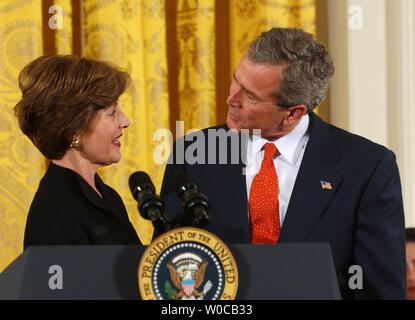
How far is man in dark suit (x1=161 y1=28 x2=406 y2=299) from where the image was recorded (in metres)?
1.39

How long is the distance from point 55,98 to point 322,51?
24.0 inches

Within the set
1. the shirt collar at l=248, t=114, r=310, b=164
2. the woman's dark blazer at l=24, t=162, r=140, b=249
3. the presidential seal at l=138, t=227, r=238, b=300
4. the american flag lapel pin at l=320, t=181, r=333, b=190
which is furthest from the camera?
the shirt collar at l=248, t=114, r=310, b=164

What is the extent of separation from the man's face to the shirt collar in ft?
0.07

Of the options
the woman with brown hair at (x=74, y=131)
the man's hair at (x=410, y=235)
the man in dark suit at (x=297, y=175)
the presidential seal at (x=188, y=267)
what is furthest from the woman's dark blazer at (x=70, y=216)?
the man's hair at (x=410, y=235)

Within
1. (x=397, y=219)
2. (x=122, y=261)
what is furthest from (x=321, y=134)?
(x=122, y=261)

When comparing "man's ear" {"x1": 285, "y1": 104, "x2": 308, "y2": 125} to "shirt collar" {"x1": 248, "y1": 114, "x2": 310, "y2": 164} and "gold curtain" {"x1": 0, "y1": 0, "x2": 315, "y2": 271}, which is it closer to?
"shirt collar" {"x1": 248, "y1": 114, "x2": 310, "y2": 164}

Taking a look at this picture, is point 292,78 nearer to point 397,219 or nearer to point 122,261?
point 397,219

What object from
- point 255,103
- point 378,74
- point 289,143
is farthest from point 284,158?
point 378,74

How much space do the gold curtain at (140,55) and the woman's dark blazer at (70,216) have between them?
697mm

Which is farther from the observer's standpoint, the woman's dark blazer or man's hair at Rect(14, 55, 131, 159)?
man's hair at Rect(14, 55, 131, 159)

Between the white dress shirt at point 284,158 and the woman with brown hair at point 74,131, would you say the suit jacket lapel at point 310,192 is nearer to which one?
the white dress shirt at point 284,158

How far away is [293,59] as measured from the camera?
1.51 metres

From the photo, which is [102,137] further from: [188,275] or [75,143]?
[188,275]

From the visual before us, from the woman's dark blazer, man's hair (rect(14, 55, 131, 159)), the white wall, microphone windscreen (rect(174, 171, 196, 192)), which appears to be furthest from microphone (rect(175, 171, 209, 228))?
the white wall
